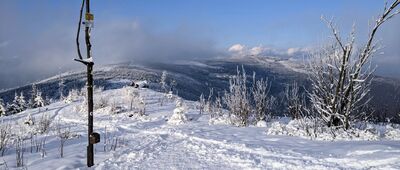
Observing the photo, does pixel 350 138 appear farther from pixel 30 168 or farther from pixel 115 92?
pixel 115 92

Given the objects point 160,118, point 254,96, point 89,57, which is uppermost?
point 89,57

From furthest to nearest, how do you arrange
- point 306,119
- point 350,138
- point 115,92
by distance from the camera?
point 115,92, point 306,119, point 350,138

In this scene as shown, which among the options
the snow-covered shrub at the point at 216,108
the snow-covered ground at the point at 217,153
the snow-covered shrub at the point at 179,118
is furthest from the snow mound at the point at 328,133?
the snow-covered shrub at the point at 216,108

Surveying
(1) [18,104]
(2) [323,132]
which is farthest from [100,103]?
Result: (1) [18,104]

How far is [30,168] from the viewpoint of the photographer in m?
6.95

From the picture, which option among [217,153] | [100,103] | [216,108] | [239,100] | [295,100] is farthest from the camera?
[100,103]

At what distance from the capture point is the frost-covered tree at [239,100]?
14332mm

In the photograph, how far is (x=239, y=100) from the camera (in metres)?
14.8

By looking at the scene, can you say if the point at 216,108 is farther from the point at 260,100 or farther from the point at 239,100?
the point at 260,100

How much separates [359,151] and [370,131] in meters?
3.50

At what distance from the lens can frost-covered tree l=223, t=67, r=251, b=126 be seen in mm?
14332

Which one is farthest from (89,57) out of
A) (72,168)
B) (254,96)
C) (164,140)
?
(254,96)

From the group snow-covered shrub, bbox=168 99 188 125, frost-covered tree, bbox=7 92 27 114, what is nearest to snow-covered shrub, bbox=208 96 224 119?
snow-covered shrub, bbox=168 99 188 125

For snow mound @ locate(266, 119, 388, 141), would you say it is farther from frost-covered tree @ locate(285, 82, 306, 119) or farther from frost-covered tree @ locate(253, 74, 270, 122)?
frost-covered tree @ locate(253, 74, 270, 122)
